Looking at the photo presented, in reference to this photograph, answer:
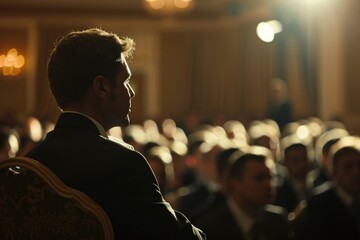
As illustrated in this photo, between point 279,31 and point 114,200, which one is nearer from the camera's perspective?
point 114,200

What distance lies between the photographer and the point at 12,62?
18.7 metres

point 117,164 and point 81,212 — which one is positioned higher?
point 117,164

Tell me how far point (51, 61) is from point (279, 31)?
13154mm

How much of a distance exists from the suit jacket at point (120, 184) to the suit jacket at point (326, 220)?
237 cm

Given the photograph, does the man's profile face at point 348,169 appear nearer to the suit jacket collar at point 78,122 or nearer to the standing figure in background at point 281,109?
the suit jacket collar at point 78,122

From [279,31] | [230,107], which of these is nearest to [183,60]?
[230,107]

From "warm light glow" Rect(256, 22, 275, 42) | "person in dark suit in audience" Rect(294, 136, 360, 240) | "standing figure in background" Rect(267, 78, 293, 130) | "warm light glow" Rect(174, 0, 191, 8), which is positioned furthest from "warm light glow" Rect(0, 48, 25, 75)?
"person in dark suit in audience" Rect(294, 136, 360, 240)

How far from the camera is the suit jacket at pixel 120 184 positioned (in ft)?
6.68

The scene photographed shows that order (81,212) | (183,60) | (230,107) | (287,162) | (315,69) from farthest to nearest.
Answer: (183,60) < (230,107) < (315,69) < (287,162) < (81,212)

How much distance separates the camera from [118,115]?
88.4 inches

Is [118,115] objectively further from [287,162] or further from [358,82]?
[358,82]

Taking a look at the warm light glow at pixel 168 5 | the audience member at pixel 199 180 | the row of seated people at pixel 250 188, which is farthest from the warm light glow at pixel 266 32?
the row of seated people at pixel 250 188

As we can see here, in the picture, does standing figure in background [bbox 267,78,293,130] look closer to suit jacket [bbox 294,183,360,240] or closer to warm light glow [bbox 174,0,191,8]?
warm light glow [bbox 174,0,191,8]

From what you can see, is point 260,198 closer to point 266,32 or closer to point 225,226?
point 225,226
